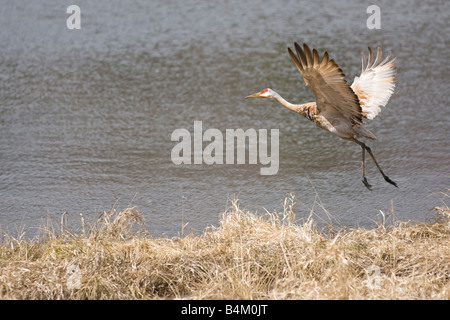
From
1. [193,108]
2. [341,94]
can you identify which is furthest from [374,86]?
[193,108]

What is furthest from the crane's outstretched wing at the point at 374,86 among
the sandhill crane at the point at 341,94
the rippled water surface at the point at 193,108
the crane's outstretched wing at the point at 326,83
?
the rippled water surface at the point at 193,108

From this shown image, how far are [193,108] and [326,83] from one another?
3.06m

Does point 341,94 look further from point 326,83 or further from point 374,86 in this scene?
point 374,86

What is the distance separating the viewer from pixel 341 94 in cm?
492

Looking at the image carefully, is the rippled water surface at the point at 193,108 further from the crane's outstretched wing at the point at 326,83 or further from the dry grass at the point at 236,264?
the crane's outstretched wing at the point at 326,83

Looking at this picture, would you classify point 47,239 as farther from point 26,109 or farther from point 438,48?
point 438,48

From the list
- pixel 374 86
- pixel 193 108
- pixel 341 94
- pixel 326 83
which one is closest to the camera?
pixel 326 83

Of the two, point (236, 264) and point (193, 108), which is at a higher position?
point (193, 108)

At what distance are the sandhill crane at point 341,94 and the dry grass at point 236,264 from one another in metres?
0.97

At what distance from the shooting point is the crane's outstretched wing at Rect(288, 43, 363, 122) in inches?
179

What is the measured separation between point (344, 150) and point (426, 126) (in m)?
1.07

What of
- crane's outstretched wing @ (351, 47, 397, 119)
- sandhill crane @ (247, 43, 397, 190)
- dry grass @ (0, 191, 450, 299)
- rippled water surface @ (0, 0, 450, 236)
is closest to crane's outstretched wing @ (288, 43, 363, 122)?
sandhill crane @ (247, 43, 397, 190)

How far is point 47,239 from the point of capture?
466 centimetres

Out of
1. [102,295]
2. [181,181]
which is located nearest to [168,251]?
[102,295]
